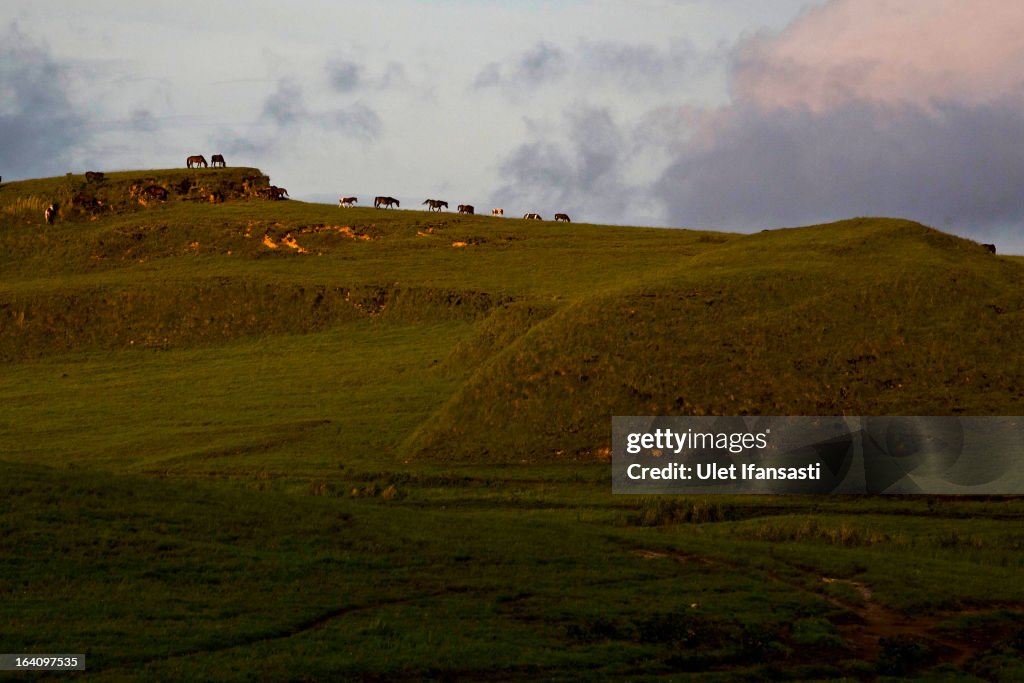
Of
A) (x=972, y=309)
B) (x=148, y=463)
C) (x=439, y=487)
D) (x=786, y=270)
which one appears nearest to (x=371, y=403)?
(x=148, y=463)

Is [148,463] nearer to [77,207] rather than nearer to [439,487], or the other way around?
[439,487]

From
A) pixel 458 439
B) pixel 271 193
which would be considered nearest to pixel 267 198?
pixel 271 193

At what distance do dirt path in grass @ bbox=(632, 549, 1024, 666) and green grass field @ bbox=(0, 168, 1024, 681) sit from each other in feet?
0.49

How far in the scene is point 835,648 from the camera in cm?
2367

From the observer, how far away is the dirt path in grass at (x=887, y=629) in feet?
77.7

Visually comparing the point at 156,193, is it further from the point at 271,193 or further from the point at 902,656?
the point at 902,656

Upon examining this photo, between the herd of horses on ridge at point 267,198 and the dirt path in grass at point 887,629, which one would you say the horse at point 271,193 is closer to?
the herd of horses on ridge at point 267,198

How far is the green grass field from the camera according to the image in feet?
76.3

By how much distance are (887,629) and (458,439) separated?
88.8 ft

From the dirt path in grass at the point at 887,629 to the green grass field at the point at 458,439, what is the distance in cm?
15

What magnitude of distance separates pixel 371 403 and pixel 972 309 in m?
28.7

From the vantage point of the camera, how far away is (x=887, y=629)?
25.2 meters

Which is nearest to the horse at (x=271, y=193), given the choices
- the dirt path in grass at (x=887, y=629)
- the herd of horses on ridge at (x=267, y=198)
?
the herd of horses on ridge at (x=267, y=198)

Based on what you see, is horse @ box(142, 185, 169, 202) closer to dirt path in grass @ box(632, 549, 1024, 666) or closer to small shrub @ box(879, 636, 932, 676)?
dirt path in grass @ box(632, 549, 1024, 666)
